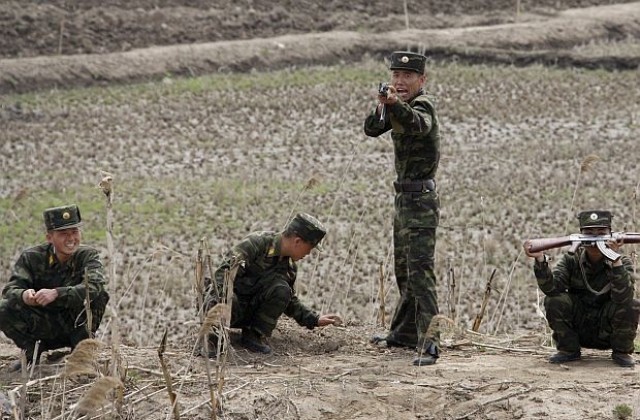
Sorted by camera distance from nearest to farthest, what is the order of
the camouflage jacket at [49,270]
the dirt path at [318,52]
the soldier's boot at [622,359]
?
the soldier's boot at [622,359]
the camouflage jacket at [49,270]
the dirt path at [318,52]

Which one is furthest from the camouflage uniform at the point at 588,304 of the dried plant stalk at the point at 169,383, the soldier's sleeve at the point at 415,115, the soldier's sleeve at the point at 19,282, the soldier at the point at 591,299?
the soldier's sleeve at the point at 19,282

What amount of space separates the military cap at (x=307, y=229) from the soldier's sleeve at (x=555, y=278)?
1420mm

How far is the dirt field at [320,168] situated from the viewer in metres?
7.73

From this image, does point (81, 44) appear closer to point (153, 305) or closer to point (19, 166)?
point (19, 166)

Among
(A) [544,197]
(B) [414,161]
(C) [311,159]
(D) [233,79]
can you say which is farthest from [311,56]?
(B) [414,161]

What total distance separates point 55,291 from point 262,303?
1393 mm

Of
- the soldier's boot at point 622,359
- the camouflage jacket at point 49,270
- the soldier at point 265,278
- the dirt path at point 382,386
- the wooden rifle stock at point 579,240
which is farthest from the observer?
the soldier at point 265,278

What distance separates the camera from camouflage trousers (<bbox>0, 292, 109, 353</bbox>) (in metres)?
8.17

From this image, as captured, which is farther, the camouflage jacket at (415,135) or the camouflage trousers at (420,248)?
the camouflage trousers at (420,248)

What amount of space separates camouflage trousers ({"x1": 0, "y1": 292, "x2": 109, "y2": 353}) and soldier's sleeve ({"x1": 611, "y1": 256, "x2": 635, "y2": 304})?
127 inches

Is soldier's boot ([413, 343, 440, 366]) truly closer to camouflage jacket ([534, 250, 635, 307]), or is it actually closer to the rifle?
camouflage jacket ([534, 250, 635, 307])

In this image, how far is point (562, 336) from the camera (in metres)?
8.28

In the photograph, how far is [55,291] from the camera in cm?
796

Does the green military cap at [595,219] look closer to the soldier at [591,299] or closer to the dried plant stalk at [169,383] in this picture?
the soldier at [591,299]
